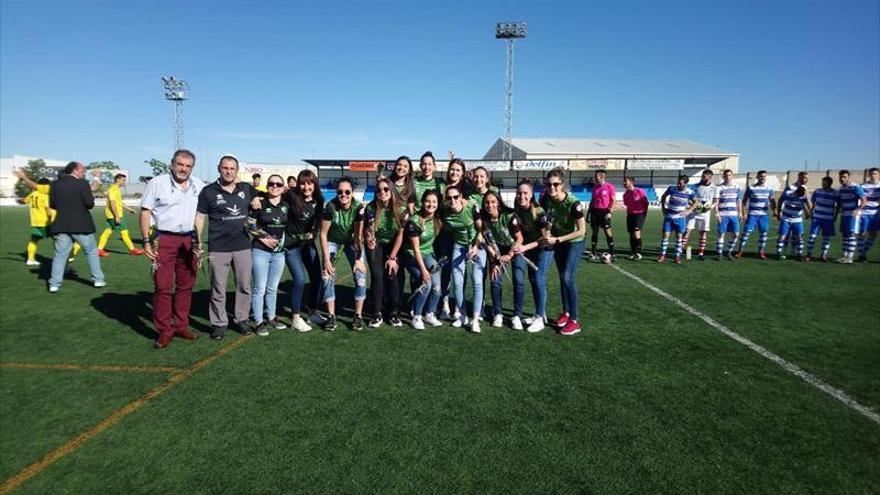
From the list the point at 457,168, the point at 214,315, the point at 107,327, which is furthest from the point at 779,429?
the point at 107,327

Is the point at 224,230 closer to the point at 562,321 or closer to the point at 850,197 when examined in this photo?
the point at 562,321

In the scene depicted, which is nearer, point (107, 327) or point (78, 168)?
point (107, 327)

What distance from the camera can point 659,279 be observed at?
8.52 m

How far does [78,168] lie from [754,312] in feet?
33.8

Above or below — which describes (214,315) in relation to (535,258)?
below

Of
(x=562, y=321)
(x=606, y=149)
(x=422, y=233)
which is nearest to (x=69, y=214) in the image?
(x=422, y=233)

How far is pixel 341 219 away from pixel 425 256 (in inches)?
43.0

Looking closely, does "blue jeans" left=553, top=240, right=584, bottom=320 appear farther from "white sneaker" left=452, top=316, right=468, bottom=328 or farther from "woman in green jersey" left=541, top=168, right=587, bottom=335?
"white sneaker" left=452, top=316, right=468, bottom=328

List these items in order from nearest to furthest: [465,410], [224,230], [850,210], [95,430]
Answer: [95,430], [465,410], [224,230], [850,210]

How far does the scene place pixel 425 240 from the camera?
5578mm

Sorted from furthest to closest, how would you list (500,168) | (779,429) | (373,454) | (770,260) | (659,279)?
(500,168), (770,260), (659,279), (779,429), (373,454)

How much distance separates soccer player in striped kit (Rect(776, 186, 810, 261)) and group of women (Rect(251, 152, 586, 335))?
8203 mm

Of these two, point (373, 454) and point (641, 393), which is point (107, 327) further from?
point (641, 393)

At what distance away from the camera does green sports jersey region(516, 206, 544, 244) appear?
5470mm
